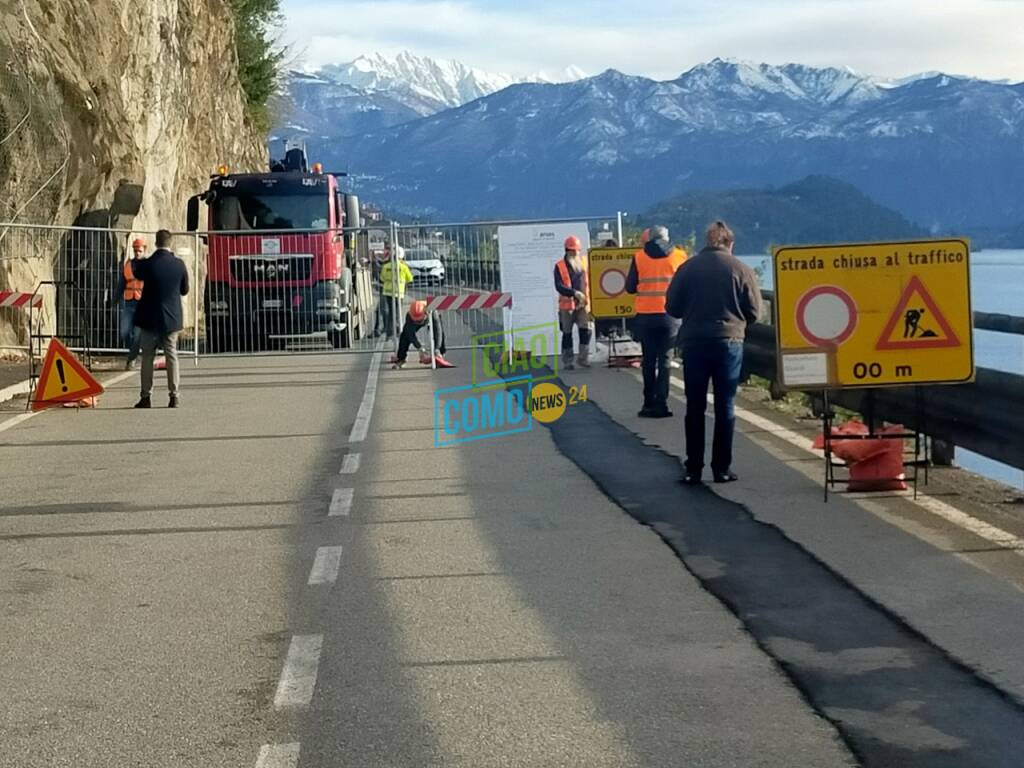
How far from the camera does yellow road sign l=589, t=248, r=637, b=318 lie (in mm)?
22141

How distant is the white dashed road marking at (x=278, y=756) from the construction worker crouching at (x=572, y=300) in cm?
1629

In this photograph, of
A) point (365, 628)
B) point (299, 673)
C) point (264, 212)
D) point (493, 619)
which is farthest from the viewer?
A: point (264, 212)

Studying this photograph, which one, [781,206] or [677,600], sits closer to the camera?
[677,600]

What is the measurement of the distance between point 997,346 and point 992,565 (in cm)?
563

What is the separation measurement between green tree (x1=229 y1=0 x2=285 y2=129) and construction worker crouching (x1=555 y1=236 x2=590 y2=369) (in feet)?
124

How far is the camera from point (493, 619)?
285 inches

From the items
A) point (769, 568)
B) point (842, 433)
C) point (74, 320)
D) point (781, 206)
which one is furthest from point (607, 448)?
point (781, 206)

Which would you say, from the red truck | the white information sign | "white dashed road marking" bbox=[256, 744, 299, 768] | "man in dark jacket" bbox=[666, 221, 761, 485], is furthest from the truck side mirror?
"white dashed road marking" bbox=[256, 744, 299, 768]

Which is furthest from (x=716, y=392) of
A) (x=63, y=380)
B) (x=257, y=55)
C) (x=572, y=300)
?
(x=257, y=55)

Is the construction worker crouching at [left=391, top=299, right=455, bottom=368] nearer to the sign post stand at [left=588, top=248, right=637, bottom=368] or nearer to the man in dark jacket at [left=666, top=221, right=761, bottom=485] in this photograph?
the sign post stand at [left=588, top=248, right=637, bottom=368]

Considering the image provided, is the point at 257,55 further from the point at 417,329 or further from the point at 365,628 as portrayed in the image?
the point at 365,628

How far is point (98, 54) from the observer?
30.2 m

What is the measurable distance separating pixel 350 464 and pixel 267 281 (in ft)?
50.4

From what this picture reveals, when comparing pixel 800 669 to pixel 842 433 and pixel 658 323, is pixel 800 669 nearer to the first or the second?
pixel 842 433
